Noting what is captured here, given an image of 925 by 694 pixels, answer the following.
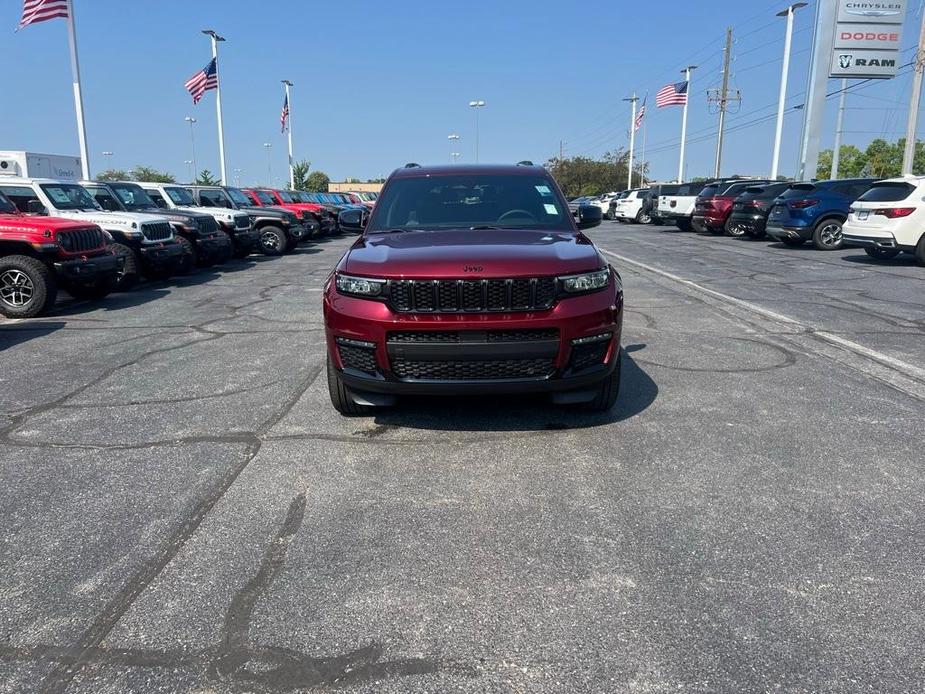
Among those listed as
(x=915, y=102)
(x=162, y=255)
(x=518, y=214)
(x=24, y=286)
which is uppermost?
(x=915, y=102)

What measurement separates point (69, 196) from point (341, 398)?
9.85 metres

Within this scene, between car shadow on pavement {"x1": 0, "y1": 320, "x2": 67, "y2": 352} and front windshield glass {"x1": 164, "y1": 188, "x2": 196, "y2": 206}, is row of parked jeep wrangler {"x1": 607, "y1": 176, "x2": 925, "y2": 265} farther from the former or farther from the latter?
front windshield glass {"x1": 164, "y1": 188, "x2": 196, "y2": 206}

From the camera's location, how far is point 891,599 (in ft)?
8.79

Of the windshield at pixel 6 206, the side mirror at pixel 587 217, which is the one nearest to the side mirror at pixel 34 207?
the windshield at pixel 6 206

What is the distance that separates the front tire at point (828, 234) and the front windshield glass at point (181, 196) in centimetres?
1584

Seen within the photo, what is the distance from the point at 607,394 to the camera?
4.64 meters

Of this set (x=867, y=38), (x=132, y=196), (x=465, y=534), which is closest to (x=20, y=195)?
(x=132, y=196)

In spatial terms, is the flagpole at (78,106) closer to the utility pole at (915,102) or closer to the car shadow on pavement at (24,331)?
the car shadow on pavement at (24,331)

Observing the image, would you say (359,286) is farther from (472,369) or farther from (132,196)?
(132,196)

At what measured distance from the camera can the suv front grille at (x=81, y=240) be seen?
30.9ft

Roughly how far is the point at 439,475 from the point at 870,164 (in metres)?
98.8

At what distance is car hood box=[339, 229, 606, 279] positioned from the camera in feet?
13.4

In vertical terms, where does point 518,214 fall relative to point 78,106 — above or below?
below

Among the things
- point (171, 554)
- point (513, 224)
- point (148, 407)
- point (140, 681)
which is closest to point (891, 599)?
point (140, 681)
